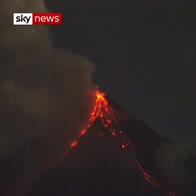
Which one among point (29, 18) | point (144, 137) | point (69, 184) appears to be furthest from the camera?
point (144, 137)

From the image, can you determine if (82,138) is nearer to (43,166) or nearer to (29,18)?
(43,166)

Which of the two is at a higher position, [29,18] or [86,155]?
[29,18]

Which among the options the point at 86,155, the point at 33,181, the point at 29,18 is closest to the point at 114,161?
the point at 86,155

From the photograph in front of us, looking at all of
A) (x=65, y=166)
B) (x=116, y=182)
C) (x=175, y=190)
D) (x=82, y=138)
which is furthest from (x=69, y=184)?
(x=175, y=190)

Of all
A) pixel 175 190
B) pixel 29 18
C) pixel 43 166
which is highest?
pixel 29 18

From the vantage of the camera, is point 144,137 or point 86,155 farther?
point 144,137

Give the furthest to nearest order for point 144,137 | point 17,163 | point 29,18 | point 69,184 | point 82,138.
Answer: point 144,137, point 82,138, point 17,163, point 69,184, point 29,18

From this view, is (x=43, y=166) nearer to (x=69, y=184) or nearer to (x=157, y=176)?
(x=69, y=184)
